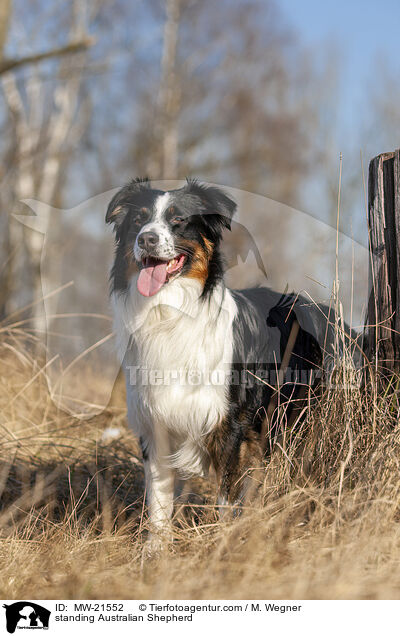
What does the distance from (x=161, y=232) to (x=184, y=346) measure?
571mm

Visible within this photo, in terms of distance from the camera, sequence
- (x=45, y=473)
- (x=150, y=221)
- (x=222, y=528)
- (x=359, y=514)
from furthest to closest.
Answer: (x=45, y=473)
(x=150, y=221)
(x=222, y=528)
(x=359, y=514)

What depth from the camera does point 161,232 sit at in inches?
108

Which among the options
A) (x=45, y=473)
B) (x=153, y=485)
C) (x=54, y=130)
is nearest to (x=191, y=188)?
(x=153, y=485)

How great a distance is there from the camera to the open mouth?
279cm

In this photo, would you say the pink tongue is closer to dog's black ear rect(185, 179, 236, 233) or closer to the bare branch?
dog's black ear rect(185, 179, 236, 233)

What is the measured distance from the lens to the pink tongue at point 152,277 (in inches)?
109

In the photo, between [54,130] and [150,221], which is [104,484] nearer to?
[150,221]

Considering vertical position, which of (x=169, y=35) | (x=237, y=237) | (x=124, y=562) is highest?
(x=169, y=35)
